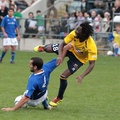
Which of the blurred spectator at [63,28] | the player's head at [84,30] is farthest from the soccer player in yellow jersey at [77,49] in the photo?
the blurred spectator at [63,28]

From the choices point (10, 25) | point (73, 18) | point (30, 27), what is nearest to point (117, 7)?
point (73, 18)

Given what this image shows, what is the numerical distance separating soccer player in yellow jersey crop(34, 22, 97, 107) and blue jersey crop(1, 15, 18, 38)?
31.5ft

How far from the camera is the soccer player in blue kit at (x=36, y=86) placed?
35.2 feet

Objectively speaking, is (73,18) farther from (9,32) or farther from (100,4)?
(9,32)

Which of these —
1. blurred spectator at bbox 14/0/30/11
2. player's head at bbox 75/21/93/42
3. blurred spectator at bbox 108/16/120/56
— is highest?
player's head at bbox 75/21/93/42

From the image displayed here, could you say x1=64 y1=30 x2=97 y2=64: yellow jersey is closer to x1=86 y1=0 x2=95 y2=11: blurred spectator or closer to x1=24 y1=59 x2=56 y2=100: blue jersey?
x1=24 y1=59 x2=56 y2=100: blue jersey

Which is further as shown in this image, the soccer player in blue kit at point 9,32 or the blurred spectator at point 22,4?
the blurred spectator at point 22,4

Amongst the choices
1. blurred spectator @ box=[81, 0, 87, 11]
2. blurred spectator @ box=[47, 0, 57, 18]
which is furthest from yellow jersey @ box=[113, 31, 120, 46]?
blurred spectator @ box=[47, 0, 57, 18]

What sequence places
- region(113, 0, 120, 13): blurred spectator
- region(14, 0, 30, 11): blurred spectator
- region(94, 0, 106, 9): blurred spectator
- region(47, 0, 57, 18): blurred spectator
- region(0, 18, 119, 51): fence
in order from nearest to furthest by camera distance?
region(0, 18, 119, 51): fence < region(113, 0, 120, 13): blurred spectator < region(94, 0, 106, 9): blurred spectator < region(47, 0, 57, 18): blurred spectator < region(14, 0, 30, 11): blurred spectator

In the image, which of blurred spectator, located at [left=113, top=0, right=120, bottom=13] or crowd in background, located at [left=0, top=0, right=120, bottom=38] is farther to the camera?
blurred spectator, located at [left=113, top=0, right=120, bottom=13]

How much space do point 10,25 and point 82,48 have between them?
10342 millimetres

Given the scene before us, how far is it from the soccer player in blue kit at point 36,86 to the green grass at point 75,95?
171mm

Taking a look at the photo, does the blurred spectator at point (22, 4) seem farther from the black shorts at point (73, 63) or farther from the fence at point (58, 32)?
the black shorts at point (73, 63)

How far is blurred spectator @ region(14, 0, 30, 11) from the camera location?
33.4 meters
